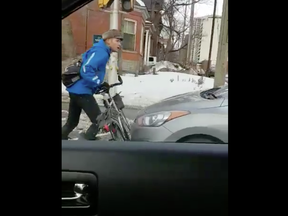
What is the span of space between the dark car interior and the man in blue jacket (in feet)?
7.65

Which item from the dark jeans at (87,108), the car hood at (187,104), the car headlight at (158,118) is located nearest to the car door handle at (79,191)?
the car hood at (187,104)

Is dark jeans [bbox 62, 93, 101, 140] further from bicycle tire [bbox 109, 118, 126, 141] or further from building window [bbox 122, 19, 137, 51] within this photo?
building window [bbox 122, 19, 137, 51]

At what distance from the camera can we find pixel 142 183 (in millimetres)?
1556

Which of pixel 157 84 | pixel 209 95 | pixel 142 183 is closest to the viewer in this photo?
pixel 142 183

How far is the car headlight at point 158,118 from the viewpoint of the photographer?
3.01 m

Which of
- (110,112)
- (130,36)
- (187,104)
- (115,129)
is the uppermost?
(130,36)

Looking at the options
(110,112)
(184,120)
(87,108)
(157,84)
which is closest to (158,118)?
(184,120)

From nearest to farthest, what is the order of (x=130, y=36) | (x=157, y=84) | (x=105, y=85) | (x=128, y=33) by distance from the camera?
(x=105, y=85), (x=157, y=84), (x=128, y=33), (x=130, y=36)

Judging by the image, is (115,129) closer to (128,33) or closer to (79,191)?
(79,191)

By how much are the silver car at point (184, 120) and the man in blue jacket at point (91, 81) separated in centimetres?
99

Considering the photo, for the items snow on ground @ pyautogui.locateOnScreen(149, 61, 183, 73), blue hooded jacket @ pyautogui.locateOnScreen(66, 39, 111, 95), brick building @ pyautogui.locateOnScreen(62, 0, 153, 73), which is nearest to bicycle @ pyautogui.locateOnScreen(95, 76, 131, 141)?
blue hooded jacket @ pyautogui.locateOnScreen(66, 39, 111, 95)

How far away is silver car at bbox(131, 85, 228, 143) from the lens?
2699mm
